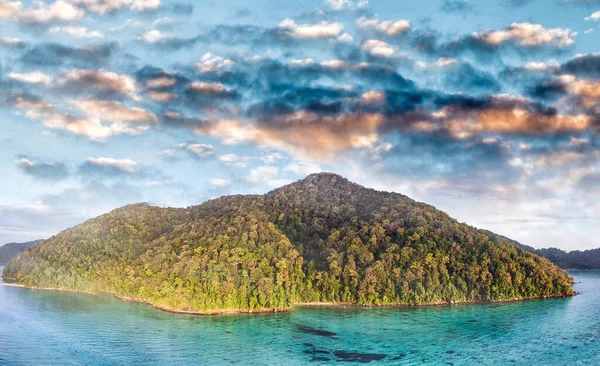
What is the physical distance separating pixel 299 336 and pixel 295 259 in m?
29.4

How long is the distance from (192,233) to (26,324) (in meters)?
31.9

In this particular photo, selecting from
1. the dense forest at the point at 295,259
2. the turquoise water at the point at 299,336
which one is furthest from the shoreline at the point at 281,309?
the turquoise water at the point at 299,336

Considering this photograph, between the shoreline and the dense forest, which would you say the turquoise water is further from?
the dense forest

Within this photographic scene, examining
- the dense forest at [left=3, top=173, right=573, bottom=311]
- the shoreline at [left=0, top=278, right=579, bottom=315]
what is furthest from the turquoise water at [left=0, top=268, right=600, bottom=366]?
the dense forest at [left=3, top=173, right=573, bottom=311]

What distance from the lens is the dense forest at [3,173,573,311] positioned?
7538cm

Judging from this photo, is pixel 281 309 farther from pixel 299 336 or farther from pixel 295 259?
pixel 299 336

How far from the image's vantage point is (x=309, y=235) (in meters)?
103

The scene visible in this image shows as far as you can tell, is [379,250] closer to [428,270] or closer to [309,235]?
[428,270]

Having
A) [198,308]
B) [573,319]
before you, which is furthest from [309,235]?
[573,319]

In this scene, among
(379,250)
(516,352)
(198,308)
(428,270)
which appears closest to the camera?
(516,352)

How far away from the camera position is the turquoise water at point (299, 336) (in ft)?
155

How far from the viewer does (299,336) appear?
56406mm

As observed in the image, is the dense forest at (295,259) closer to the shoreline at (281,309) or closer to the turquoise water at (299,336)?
the shoreline at (281,309)

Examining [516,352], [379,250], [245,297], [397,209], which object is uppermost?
[397,209]
